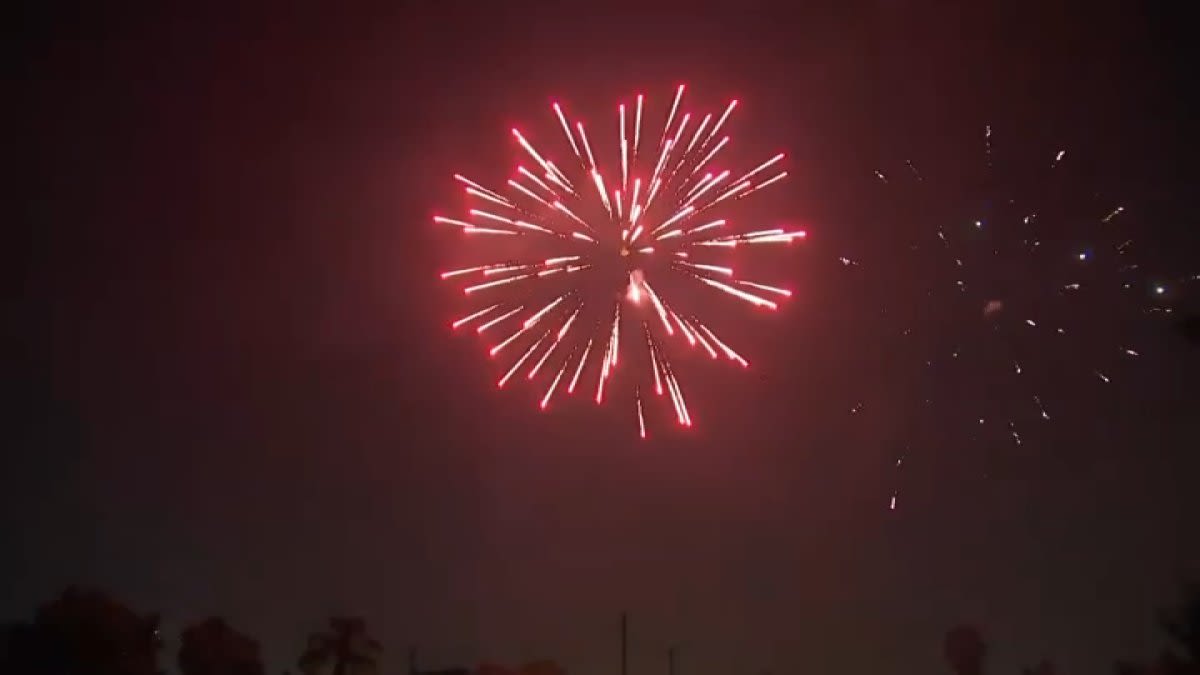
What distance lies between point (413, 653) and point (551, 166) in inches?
1563

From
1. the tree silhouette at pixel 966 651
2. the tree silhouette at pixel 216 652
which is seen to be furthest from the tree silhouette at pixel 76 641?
the tree silhouette at pixel 966 651

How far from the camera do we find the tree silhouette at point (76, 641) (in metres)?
43.6

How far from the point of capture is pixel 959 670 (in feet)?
194

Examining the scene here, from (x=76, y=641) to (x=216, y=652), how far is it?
18.3 feet

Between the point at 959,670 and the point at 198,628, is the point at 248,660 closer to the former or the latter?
the point at 198,628

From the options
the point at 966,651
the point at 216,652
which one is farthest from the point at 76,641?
the point at 966,651

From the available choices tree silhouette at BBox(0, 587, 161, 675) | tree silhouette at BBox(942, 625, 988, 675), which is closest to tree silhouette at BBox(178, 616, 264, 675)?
tree silhouette at BBox(0, 587, 161, 675)

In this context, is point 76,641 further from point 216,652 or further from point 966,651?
point 966,651

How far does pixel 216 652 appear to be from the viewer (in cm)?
4816

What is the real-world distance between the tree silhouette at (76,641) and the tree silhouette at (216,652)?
272cm

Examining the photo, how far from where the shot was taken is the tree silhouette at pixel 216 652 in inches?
1880

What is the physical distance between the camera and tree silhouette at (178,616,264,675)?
47750 millimetres

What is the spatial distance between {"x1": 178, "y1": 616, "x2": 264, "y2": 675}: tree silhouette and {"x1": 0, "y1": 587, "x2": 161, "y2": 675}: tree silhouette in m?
2.72

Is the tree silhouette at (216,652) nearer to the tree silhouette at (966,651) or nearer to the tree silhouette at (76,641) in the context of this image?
the tree silhouette at (76,641)
